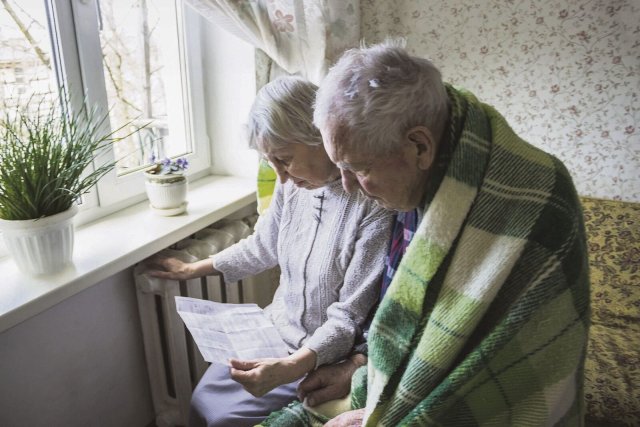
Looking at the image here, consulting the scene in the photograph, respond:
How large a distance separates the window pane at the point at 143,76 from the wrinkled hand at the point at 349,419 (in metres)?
0.95

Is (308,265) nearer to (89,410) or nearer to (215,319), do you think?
(215,319)

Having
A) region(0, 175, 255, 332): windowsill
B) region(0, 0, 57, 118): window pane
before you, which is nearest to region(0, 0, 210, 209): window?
region(0, 0, 57, 118): window pane

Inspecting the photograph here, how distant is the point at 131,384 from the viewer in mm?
1606

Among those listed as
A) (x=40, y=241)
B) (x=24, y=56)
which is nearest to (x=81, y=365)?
(x=40, y=241)

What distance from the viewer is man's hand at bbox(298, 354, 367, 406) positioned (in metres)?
1.12

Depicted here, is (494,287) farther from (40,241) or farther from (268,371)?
(40,241)

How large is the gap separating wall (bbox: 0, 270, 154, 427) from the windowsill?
153 millimetres

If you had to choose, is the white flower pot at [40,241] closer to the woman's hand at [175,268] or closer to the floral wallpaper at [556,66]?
the woman's hand at [175,268]

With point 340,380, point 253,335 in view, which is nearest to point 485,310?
point 340,380

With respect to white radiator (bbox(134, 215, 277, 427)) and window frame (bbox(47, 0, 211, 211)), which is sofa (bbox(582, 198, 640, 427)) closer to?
white radiator (bbox(134, 215, 277, 427))

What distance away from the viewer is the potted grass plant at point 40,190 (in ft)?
3.40

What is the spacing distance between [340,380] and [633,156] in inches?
56.2

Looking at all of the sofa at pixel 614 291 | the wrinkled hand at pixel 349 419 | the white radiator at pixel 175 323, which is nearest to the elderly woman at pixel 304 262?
the wrinkled hand at pixel 349 419

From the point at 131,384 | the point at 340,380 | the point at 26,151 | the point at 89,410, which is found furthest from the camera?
the point at 131,384
